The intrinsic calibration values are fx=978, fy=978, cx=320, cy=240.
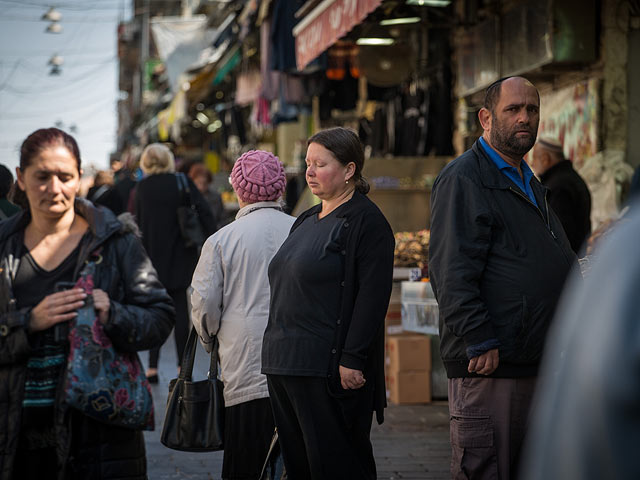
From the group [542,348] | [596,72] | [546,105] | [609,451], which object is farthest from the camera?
[546,105]

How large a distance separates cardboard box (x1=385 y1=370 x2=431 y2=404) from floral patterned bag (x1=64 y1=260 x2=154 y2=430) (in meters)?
4.81

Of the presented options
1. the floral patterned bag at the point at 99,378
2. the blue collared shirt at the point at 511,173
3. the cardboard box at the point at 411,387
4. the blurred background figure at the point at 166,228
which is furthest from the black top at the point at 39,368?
the blurred background figure at the point at 166,228

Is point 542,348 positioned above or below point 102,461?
above

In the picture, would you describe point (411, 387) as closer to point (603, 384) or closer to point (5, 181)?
point (5, 181)

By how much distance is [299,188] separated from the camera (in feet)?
51.6

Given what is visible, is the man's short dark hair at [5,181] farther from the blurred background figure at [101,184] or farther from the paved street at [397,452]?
the blurred background figure at [101,184]

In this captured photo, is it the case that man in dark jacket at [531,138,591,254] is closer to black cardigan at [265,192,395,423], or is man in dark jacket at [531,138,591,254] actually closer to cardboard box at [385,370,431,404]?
cardboard box at [385,370,431,404]

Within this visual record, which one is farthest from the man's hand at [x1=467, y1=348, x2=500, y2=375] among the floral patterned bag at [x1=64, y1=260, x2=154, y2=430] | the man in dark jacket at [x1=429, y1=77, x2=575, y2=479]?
the floral patterned bag at [x1=64, y1=260, x2=154, y2=430]

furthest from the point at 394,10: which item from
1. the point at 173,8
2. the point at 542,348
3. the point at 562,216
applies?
the point at 173,8

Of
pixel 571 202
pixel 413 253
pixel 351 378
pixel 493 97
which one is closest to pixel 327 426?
pixel 351 378

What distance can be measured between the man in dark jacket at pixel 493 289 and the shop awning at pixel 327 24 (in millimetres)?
4196

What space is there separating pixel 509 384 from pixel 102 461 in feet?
5.27

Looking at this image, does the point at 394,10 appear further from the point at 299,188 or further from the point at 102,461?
the point at 102,461

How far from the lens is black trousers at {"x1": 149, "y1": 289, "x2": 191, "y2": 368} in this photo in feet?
28.2
